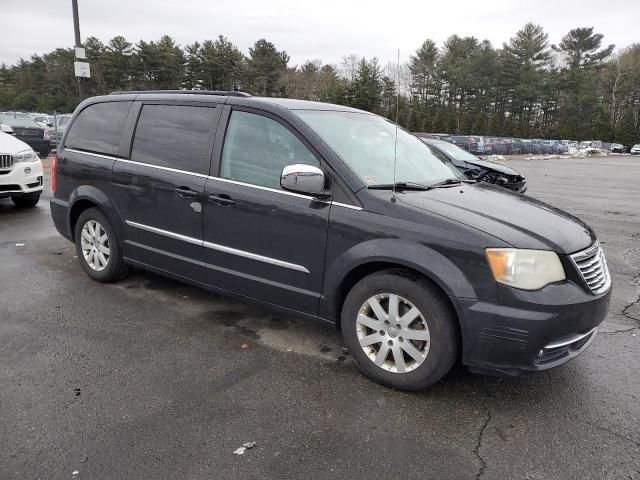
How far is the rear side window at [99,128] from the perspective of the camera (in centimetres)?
460

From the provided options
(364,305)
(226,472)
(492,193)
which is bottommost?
(226,472)

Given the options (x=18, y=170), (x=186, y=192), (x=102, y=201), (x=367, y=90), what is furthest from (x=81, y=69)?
(x=367, y=90)

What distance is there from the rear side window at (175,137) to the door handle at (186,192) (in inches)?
6.3

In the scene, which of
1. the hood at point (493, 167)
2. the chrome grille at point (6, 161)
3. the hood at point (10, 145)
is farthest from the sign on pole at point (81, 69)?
the hood at point (493, 167)

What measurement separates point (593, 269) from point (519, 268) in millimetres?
638

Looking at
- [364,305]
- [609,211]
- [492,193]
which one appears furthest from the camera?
[609,211]

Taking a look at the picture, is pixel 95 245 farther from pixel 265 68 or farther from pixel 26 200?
pixel 265 68

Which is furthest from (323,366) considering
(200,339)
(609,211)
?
(609,211)

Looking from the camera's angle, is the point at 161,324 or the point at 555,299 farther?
the point at 161,324

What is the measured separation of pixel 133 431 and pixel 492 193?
9.21 feet

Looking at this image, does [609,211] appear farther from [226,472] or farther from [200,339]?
[226,472]

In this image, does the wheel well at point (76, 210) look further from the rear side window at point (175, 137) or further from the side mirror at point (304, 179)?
the side mirror at point (304, 179)

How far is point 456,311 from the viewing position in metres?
2.80

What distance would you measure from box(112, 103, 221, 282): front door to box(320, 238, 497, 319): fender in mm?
1225
